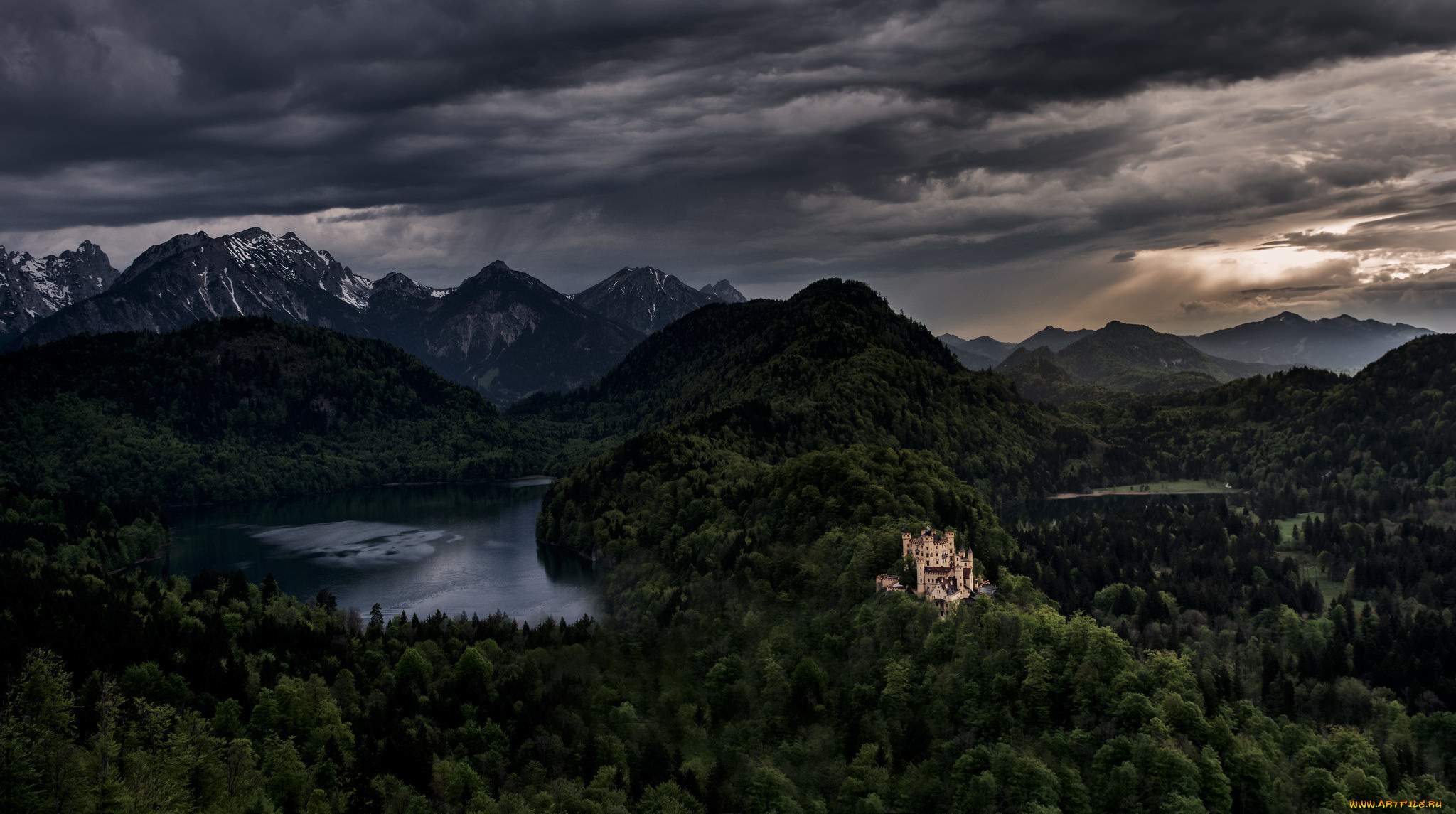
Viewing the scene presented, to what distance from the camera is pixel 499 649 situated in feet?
370

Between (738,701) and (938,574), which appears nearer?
(738,701)

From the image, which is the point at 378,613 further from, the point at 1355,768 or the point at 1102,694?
the point at 1355,768

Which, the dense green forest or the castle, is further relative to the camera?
the castle

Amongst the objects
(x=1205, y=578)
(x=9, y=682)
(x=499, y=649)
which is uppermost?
(x=9, y=682)

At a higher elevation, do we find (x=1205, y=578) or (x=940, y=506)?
(x=940, y=506)

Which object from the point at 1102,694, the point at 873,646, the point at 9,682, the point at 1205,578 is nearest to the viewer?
the point at 9,682

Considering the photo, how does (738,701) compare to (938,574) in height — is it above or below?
below

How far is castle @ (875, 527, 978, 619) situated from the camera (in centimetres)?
10931

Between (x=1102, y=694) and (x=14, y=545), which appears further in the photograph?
(x=14, y=545)

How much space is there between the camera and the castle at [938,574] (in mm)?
109312

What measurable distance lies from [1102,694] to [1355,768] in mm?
19628

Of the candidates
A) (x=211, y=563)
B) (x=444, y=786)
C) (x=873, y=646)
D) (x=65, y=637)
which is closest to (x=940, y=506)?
(x=873, y=646)

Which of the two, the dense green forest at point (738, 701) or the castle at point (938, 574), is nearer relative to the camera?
the dense green forest at point (738, 701)

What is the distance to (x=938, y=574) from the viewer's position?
365ft
